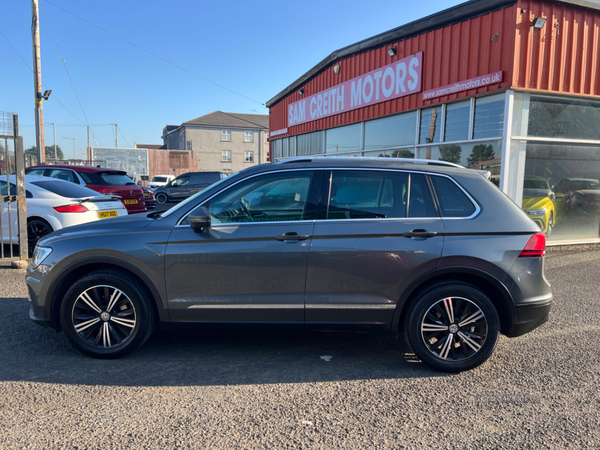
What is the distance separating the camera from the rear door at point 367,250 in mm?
3529

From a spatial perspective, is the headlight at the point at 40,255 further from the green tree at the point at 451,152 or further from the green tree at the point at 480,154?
the green tree at the point at 451,152

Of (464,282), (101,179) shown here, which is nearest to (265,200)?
(464,282)

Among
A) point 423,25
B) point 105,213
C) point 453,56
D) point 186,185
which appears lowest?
point 105,213

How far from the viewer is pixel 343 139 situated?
14.5 metres

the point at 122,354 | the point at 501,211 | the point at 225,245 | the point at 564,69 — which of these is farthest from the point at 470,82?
the point at 122,354

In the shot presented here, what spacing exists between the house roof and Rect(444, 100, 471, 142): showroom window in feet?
153

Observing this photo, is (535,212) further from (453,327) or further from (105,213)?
(105,213)

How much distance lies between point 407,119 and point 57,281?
31.6ft

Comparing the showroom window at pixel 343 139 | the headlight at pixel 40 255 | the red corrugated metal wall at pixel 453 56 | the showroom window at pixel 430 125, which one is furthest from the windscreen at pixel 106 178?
the headlight at pixel 40 255

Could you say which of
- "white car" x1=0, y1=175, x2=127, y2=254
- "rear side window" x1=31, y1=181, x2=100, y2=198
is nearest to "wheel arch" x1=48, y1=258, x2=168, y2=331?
"white car" x1=0, y1=175, x2=127, y2=254

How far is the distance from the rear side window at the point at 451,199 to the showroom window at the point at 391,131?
7.80 metres

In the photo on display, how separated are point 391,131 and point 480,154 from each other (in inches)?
127

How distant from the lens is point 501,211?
3.64 m

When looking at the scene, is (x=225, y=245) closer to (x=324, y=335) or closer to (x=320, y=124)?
(x=324, y=335)
